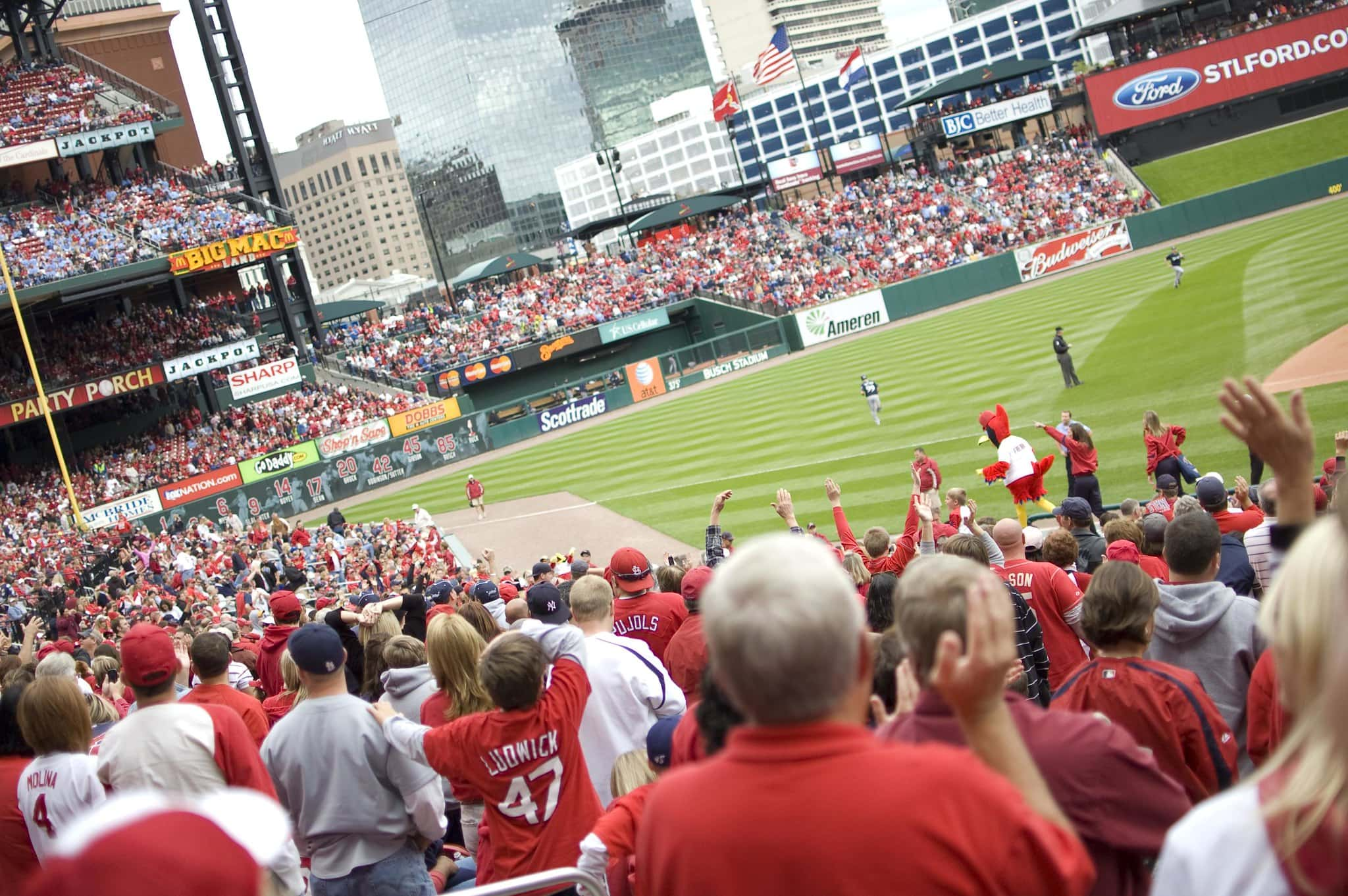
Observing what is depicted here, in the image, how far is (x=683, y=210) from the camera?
195 feet

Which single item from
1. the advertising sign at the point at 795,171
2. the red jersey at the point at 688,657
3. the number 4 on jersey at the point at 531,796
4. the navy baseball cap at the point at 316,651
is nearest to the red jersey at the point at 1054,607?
the red jersey at the point at 688,657

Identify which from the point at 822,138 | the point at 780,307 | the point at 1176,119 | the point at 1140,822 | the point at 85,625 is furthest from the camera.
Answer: the point at 822,138

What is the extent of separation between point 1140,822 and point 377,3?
171184mm

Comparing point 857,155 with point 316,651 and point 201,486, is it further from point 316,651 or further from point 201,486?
point 316,651

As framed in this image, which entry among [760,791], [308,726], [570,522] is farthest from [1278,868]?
[570,522]

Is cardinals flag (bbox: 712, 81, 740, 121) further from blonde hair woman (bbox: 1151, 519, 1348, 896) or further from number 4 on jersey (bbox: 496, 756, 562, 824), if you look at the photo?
blonde hair woman (bbox: 1151, 519, 1348, 896)

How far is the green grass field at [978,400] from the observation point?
1864cm

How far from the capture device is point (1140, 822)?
280cm

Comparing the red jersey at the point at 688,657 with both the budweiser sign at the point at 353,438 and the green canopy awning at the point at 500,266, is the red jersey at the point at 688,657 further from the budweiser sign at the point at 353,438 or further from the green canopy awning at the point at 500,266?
the green canopy awning at the point at 500,266

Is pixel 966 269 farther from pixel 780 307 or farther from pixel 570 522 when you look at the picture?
pixel 570 522

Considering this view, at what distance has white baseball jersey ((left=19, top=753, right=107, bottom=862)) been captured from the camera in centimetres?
491

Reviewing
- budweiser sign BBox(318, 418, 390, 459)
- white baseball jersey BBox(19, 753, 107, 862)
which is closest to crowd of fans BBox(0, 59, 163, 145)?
budweiser sign BBox(318, 418, 390, 459)

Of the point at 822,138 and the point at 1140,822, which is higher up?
the point at 822,138

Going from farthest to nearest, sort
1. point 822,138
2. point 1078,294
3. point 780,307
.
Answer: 1. point 822,138
2. point 780,307
3. point 1078,294
